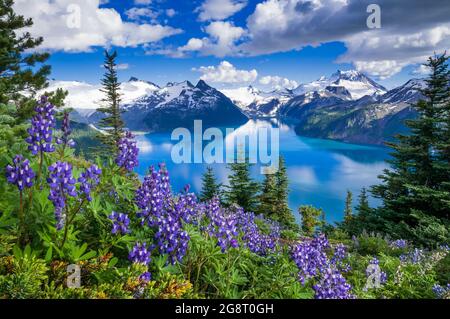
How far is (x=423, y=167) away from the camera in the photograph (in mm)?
16672

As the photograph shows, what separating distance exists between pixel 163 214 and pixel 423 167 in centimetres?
1667

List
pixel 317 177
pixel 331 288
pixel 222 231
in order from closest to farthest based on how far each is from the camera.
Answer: pixel 331 288 < pixel 222 231 < pixel 317 177

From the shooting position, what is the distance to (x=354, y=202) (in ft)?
266

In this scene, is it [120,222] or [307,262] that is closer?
[120,222]

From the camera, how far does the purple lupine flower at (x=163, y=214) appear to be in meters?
3.49

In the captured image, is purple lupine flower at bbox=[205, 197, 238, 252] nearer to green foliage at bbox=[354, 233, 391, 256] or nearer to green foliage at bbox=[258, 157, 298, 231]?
green foliage at bbox=[354, 233, 391, 256]

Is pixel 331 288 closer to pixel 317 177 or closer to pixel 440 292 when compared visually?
pixel 440 292

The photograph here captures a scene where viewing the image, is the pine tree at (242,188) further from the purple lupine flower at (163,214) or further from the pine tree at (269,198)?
the purple lupine flower at (163,214)

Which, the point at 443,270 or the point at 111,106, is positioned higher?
the point at 111,106

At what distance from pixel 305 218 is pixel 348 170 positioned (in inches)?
3343

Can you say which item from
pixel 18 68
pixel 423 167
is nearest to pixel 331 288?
pixel 423 167

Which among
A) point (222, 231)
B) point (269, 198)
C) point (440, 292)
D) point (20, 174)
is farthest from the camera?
point (269, 198)
